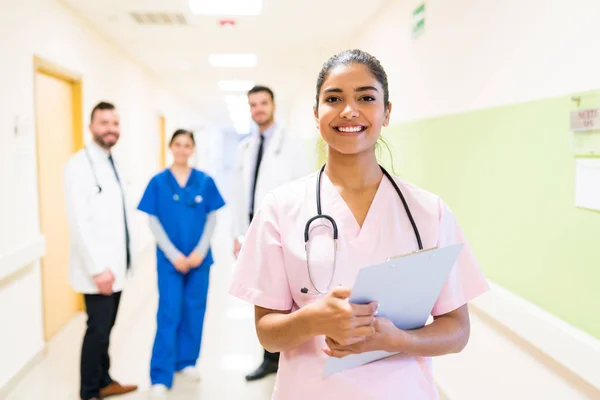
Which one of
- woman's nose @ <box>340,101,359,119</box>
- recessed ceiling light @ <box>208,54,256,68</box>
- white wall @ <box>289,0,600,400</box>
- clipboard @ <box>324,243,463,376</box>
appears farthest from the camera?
recessed ceiling light @ <box>208,54,256,68</box>

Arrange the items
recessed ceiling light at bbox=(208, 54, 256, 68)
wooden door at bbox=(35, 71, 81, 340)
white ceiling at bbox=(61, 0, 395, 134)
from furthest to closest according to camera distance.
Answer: recessed ceiling light at bbox=(208, 54, 256, 68)
white ceiling at bbox=(61, 0, 395, 134)
wooden door at bbox=(35, 71, 81, 340)

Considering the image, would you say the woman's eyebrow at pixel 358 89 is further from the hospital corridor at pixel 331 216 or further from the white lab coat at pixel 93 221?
the white lab coat at pixel 93 221

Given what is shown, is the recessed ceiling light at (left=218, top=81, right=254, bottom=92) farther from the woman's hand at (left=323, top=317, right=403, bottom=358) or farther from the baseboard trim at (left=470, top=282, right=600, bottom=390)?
the woman's hand at (left=323, top=317, right=403, bottom=358)

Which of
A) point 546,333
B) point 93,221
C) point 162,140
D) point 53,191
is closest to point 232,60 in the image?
point 162,140

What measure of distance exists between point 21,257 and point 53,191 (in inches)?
37.5

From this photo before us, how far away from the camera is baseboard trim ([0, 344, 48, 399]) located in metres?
2.39

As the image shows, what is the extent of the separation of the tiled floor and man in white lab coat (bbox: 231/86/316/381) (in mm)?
187

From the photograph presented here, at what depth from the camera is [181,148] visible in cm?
260

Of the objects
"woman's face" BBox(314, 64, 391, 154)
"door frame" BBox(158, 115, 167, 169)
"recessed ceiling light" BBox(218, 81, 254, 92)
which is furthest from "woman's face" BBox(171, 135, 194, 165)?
"door frame" BBox(158, 115, 167, 169)

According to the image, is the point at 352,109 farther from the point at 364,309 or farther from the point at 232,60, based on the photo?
the point at 232,60

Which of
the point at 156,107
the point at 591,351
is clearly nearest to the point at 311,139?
the point at 156,107

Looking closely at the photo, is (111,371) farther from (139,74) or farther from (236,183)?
(139,74)

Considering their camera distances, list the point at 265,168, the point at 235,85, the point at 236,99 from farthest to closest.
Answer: the point at 236,99
the point at 235,85
the point at 265,168

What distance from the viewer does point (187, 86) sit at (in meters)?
8.02
